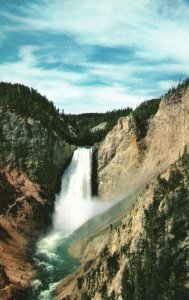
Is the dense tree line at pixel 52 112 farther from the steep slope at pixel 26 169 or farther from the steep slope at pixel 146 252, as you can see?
the steep slope at pixel 146 252

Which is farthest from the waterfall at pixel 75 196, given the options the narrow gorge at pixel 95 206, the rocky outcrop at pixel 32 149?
the rocky outcrop at pixel 32 149

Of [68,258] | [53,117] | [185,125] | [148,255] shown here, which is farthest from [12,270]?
[53,117]

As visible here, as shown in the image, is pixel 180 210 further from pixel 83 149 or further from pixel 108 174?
pixel 83 149

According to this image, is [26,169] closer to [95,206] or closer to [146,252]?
[95,206]

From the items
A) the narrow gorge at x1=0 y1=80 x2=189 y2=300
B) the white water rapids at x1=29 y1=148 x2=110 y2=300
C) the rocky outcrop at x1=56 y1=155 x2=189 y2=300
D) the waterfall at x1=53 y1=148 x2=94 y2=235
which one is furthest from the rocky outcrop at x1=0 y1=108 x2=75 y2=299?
the rocky outcrop at x1=56 y1=155 x2=189 y2=300

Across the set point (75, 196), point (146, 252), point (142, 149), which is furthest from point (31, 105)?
point (146, 252)

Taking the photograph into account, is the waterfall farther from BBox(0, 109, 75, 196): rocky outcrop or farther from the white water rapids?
BBox(0, 109, 75, 196): rocky outcrop
